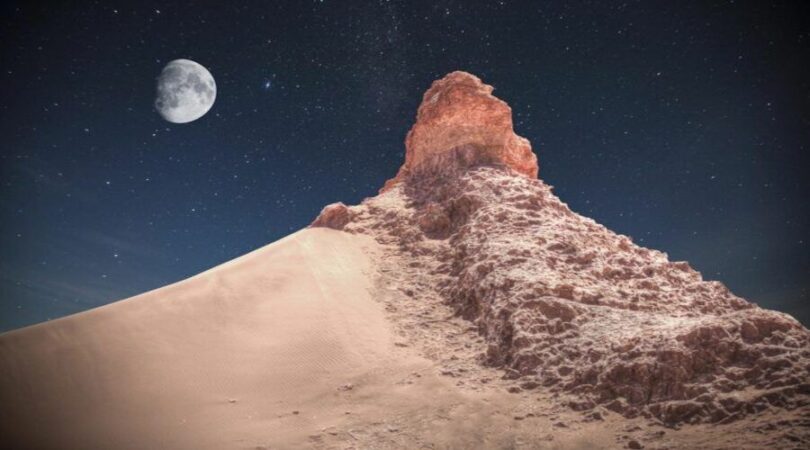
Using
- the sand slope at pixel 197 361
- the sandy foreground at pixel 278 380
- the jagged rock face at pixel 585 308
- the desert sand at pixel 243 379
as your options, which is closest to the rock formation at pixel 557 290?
the jagged rock face at pixel 585 308

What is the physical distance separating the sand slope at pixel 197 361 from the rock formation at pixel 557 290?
3700mm

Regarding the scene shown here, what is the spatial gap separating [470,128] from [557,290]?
43.0ft

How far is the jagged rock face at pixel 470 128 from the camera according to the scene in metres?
23.2

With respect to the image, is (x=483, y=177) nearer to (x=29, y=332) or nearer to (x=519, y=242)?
(x=519, y=242)

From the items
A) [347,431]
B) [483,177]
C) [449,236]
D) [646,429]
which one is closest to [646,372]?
[646,429]

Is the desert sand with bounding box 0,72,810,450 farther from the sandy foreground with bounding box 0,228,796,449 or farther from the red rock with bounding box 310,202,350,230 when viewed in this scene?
the red rock with bounding box 310,202,350,230

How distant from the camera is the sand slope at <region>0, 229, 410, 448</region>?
970 centimetres

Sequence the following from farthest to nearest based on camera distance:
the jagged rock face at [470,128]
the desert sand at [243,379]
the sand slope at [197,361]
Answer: the jagged rock face at [470,128]
the sand slope at [197,361]
the desert sand at [243,379]

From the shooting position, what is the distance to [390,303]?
52.2ft

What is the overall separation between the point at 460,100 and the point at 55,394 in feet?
71.2

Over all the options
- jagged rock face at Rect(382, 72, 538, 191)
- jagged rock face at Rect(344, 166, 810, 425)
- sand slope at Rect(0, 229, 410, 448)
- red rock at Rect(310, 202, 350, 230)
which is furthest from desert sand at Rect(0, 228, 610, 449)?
jagged rock face at Rect(382, 72, 538, 191)

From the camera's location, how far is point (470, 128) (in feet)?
76.8

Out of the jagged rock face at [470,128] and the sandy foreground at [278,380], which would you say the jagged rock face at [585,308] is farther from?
the jagged rock face at [470,128]

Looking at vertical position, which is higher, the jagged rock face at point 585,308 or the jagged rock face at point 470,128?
the jagged rock face at point 470,128
